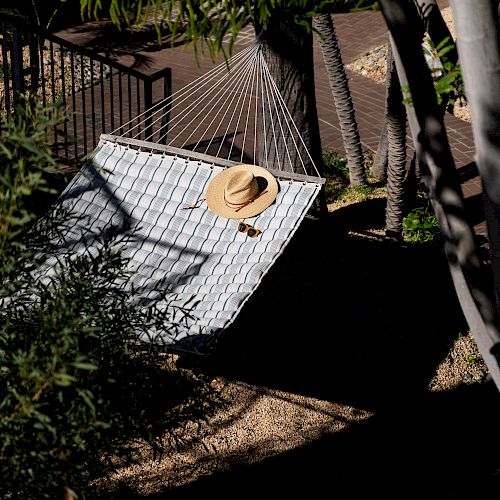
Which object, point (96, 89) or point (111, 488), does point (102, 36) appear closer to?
point (96, 89)

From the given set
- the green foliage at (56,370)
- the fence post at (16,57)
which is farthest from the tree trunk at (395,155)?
the green foliage at (56,370)

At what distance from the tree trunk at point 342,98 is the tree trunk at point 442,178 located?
466 centimetres

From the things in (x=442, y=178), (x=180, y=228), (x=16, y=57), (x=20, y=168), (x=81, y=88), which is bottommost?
(x=81, y=88)

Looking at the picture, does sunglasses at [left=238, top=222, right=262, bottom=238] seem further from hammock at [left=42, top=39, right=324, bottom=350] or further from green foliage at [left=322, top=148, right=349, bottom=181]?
green foliage at [left=322, top=148, right=349, bottom=181]

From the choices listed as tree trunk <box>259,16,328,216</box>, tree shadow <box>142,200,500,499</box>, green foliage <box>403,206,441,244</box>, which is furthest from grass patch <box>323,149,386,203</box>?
tree trunk <box>259,16,328,216</box>

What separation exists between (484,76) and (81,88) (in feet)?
26.1

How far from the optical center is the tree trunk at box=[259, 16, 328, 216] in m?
6.73

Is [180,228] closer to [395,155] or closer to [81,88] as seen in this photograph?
[395,155]

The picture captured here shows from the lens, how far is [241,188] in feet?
18.7

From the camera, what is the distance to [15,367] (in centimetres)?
315

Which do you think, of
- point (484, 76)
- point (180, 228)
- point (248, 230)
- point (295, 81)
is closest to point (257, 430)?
point (248, 230)

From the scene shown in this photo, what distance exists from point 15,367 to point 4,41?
15.9ft

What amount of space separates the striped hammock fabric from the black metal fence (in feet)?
0.89

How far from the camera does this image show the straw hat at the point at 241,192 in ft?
18.8
